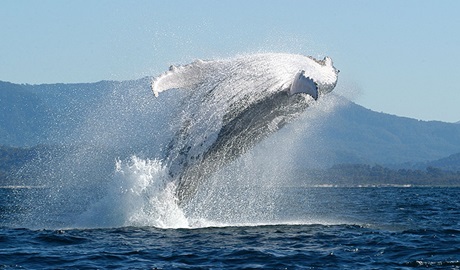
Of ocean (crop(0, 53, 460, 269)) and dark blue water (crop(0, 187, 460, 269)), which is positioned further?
ocean (crop(0, 53, 460, 269))

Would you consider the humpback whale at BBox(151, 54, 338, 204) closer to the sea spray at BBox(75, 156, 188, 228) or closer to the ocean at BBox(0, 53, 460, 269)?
the ocean at BBox(0, 53, 460, 269)

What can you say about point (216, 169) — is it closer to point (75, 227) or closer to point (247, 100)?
point (247, 100)

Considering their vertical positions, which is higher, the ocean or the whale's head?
the whale's head

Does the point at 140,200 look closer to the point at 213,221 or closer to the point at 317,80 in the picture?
the point at 213,221

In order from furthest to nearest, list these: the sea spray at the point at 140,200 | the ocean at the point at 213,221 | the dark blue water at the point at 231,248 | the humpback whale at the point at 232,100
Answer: the sea spray at the point at 140,200
the humpback whale at the point at 232,100
the ocean at the point at 213,221
the dark blue water at the point at 231,248

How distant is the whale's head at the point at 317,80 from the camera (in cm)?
1430

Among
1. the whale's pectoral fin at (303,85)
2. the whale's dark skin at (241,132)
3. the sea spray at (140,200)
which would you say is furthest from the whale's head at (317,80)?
the sea spray at (140,200)

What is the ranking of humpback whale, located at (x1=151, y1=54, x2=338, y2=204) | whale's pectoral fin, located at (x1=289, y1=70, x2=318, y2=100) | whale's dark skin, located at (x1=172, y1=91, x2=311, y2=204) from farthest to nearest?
whale's dark skin, located at (x1=172, y1=91, x2=311, y2=204) < humpback whale, located at (x1=151, y1=54, x2=338, y2=204) < whale's pectoral fin, located at (x1=289, y1=70, x2=318, y2=100)

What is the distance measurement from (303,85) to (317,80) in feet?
2.71

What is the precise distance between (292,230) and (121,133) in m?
147

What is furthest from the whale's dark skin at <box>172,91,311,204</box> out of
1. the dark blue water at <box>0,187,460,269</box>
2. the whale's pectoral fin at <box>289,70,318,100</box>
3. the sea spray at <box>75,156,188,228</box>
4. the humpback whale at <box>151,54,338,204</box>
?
the dark blue water at <box>0,187,460,269</box>

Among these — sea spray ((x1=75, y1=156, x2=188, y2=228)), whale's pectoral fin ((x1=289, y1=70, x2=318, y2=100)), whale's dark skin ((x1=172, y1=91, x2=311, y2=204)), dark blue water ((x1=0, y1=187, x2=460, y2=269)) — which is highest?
whale's pectoral fin ((x1=289, y1=70, x2=318, y2=100))

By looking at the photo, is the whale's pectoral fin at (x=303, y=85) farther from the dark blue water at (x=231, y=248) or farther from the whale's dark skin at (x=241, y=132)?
the dark blue water at (x=231, y=248)

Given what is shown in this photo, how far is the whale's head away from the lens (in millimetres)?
14300
